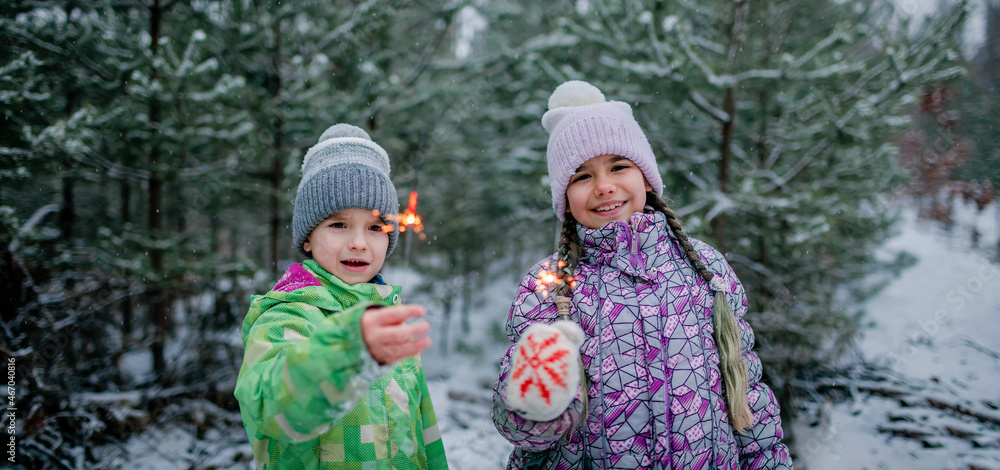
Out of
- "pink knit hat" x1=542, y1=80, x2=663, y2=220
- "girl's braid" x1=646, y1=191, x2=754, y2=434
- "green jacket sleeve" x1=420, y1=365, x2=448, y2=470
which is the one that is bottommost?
"green jacket sleeve" x1=420, y1=365, x2=448, y2=470

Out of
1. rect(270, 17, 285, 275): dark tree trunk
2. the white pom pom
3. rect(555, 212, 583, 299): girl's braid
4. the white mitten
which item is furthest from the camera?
rect(270, 17, 285, 275): dark tree trunk

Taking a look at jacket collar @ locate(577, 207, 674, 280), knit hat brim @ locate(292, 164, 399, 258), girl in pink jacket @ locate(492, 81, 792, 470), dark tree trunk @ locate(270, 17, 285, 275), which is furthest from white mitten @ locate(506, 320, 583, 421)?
dark tree trunk @ locate(270, 17, 285, 275)

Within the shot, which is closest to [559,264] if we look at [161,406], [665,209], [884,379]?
[665,209]

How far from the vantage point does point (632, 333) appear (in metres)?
1.59

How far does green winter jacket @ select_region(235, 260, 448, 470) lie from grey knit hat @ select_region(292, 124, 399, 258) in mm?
189

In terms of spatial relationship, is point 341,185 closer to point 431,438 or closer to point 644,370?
point 431,438

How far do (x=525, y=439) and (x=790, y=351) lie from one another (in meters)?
3.86

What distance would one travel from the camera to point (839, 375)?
14.7 ft

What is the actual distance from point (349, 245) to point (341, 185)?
223mm

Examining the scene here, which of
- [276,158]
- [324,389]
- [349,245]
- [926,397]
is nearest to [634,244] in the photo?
[349,245]

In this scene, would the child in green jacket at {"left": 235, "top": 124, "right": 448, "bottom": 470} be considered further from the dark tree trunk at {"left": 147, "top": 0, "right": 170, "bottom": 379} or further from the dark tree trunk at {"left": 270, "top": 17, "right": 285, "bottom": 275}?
the dark tree trunk at {"left": 147, "top": 0, "right": 170, "bottom": 379}

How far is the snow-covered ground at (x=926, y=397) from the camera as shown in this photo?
341cm

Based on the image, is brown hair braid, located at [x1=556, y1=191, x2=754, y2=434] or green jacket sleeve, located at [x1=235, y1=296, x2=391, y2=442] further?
brown hair braid, located at [x1=556, y1=191, x2=754, y2=434]

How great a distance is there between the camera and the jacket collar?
1689mm
